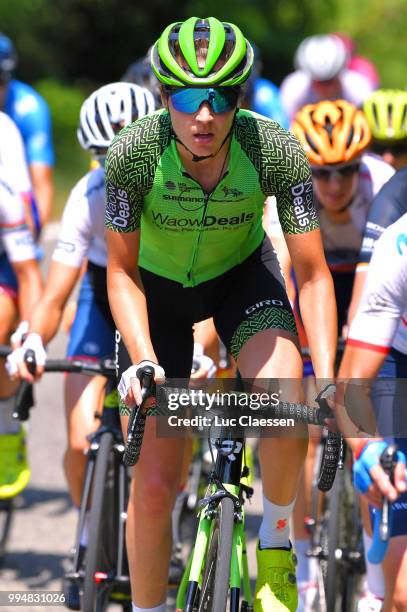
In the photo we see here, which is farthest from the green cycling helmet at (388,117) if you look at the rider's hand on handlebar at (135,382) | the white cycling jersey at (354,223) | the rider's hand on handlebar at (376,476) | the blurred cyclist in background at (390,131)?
the rider's hand on handlebar at (376,476)

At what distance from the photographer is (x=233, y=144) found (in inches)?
181

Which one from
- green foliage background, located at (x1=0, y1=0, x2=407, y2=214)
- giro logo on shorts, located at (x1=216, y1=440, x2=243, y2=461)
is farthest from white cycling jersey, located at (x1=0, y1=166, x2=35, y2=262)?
green foliage background, located at (x1=0, y1=0, x2=407, y2=214)

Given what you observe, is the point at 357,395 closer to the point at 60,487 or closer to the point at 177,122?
the point at 177,122

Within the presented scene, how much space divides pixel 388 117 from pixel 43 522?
3.22 m

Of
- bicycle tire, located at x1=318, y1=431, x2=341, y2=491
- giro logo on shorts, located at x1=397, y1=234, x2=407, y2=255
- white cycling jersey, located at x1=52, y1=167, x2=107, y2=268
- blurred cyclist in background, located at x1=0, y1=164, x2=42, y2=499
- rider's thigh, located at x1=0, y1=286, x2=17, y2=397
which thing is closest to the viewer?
bicycle tire, located at x1=318, y1=431, x2=341, y2=491

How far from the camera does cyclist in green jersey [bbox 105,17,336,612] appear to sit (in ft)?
14.6

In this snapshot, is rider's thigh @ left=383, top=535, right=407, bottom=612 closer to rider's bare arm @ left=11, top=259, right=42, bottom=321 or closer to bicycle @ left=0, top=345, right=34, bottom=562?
bicycle @ left=0, top=345, right=34, bottom=562

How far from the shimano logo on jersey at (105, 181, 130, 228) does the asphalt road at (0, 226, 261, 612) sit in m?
2.30

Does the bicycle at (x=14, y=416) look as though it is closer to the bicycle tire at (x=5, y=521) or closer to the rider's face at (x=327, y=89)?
the bicycle tire at (x=5, y=521)

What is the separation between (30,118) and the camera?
9.55 meters

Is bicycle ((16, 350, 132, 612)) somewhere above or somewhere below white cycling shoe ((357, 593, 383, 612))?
above

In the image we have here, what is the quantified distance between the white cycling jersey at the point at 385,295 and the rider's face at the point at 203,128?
2.19 feet

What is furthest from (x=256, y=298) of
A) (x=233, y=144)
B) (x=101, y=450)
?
(x=101, y=450)

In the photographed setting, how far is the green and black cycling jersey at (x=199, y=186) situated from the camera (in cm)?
454
